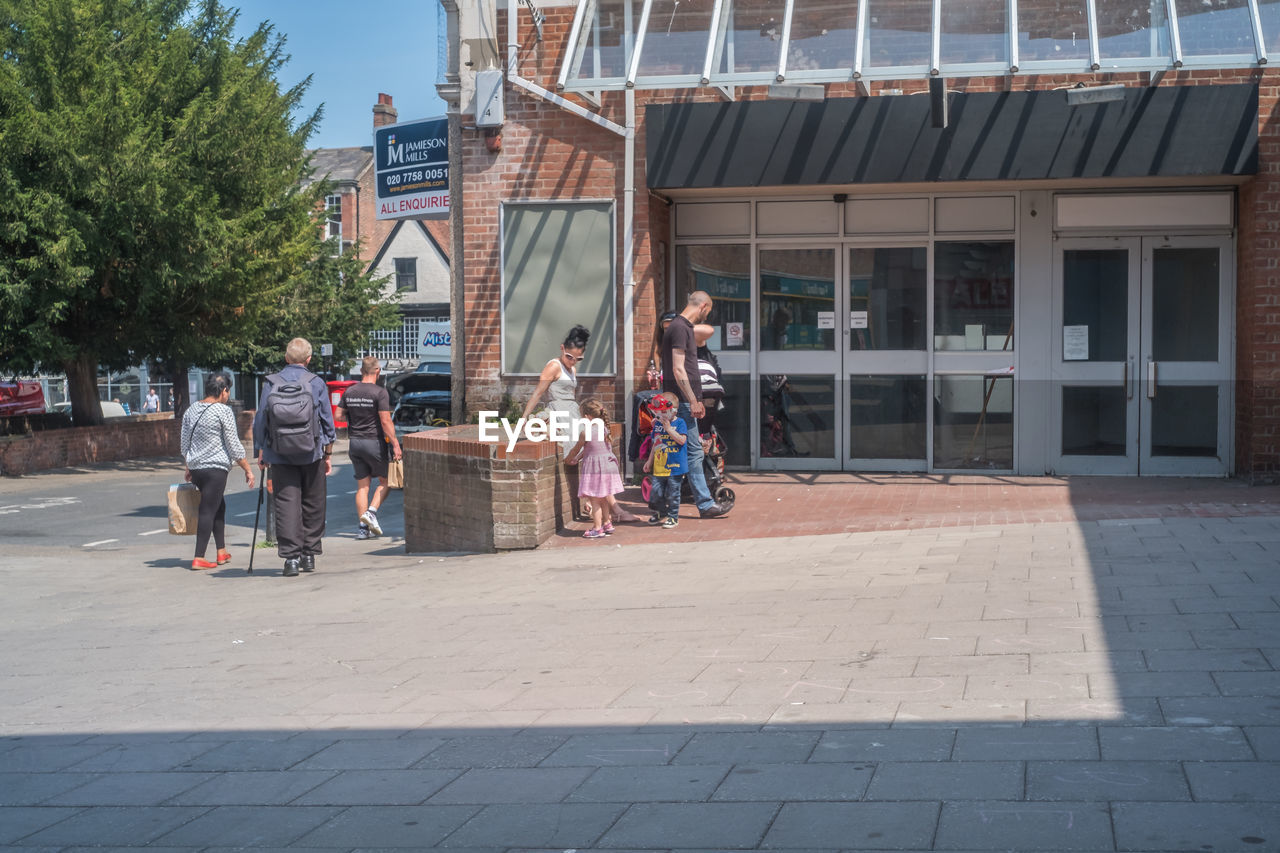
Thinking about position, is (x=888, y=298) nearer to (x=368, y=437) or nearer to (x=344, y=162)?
(x=368, y=437)

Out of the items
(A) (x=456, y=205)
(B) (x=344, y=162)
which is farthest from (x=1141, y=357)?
(B) (x=344, y=162)

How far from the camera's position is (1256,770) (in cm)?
434

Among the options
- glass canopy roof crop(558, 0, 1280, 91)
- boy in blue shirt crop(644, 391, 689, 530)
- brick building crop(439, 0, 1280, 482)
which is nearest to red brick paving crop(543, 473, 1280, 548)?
boy in blue shirt crop(644, 391, 689, 530)

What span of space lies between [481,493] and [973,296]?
19.0 feet

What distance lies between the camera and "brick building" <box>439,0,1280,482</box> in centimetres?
1184

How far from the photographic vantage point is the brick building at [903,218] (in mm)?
11844

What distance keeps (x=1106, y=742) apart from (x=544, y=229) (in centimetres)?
950

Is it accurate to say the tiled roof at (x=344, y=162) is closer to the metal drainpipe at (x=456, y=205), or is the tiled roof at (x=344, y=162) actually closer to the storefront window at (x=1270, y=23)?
the metal drainpipe at (x=456, y=205)

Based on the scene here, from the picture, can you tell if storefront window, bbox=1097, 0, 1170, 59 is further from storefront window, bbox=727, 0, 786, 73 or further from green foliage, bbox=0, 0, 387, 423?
green foliage, bbox=0, 0, 387, 423

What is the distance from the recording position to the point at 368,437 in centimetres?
1270

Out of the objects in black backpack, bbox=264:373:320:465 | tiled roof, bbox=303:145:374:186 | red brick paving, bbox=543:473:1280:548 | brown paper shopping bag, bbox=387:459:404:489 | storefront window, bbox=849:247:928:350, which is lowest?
red brick paving, bbox=543:473:1280:548

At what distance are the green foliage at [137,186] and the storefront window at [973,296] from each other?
1441 centimetres

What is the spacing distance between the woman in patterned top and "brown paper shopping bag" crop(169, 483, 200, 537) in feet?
0.21

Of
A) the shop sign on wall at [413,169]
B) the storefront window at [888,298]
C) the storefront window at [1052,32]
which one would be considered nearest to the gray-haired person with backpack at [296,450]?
the storefront window at [888,298]
